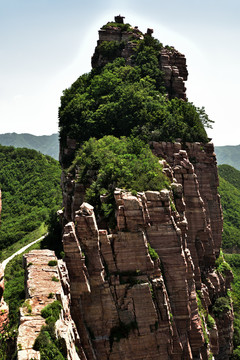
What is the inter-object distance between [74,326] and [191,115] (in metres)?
44.0

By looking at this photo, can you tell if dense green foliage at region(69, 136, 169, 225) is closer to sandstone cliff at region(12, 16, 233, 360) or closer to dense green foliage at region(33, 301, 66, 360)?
sandstone cliff at region(12, 16, 233, 360)

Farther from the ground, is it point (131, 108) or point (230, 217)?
point (131, 108)

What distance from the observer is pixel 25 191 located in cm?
11138

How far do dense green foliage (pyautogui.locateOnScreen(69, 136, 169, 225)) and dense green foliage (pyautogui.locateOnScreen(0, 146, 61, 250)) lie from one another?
143 ft

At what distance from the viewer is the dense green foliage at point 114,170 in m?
44.6

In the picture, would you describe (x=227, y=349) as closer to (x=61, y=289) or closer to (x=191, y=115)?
(x=191, y=115)

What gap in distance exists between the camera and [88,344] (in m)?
37.8

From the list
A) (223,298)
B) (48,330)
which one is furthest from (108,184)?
(223,298)

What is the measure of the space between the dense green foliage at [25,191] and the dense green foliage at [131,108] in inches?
1199

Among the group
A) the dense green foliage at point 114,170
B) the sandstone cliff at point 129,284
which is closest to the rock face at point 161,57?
the dense green foliage at point 114,170

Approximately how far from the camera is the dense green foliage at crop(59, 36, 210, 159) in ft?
211

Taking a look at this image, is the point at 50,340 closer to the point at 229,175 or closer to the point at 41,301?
the point at 41,301

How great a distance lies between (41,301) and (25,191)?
266 feet

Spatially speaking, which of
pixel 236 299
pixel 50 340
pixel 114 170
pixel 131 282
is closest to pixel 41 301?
pixel 50 340
